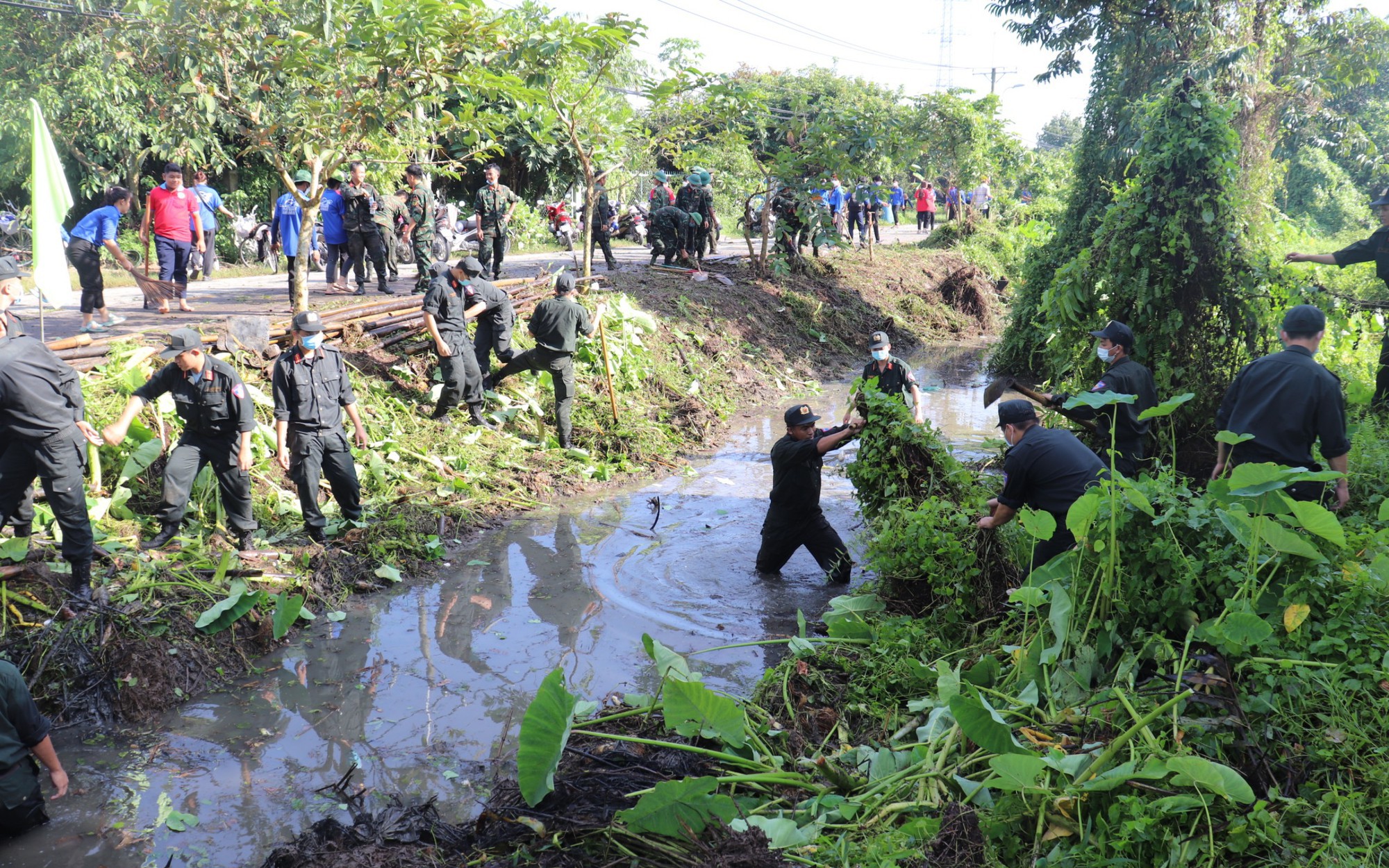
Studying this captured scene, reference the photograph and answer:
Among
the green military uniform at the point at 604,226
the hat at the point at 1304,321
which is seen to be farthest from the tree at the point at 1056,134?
the hat at the point at 1304,321

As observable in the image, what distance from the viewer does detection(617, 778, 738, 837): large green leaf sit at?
3535 mm

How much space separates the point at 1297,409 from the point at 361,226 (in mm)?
11489

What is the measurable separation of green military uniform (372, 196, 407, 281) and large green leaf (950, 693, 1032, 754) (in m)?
11.6

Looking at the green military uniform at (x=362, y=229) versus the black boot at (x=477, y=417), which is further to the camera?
the green military uniform at (x=362, y=229)

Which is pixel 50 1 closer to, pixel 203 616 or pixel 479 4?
pixel 479 4

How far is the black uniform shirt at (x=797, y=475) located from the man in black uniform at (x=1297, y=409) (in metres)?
2.77

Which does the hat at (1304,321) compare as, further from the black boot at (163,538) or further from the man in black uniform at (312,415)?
the black boot at (163,538)

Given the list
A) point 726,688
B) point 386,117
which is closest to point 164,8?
point 386,117

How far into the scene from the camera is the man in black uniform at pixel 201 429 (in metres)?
6.91

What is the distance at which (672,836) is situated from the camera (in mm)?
3619

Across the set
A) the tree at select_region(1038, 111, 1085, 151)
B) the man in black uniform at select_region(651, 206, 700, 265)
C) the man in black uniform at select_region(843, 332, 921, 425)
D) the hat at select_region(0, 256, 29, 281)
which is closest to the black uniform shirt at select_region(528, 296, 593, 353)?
the man in black uniform at select_region(843, 332, 921, 425)

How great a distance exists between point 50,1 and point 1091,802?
24.6 m

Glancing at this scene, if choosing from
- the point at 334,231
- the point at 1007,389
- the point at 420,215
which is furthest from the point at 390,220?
the point at 1007,389

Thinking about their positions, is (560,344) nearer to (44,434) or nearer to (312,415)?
(312,415)
